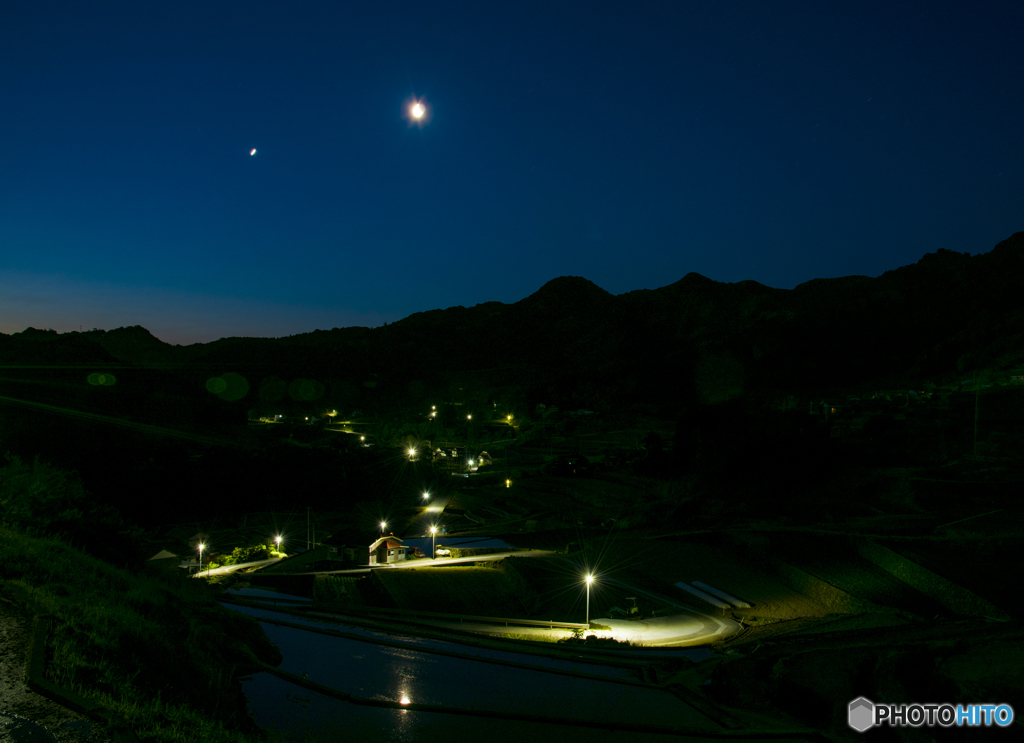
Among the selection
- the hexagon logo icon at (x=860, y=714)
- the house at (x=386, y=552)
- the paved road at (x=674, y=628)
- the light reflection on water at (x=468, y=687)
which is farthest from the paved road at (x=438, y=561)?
the hexagon logo icon at (x=860, y=714)

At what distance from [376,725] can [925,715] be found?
420 centimetres

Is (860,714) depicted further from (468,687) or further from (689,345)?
(689,345)

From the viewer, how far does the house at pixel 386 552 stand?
45.9ft

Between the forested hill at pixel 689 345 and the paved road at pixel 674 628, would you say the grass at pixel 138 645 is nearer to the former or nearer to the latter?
the paved road at pixel 674 628

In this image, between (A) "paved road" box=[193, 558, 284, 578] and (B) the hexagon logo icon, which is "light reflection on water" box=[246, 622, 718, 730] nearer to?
(B) the hexagon logo icon

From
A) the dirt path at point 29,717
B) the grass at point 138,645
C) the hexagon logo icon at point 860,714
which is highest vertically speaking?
the dirt path at point 29,717

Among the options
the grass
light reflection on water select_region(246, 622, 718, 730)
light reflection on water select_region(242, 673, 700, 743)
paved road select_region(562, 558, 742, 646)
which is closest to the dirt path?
the grass

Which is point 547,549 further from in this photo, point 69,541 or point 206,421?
point 206,421

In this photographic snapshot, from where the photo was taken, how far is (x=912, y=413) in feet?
60.7

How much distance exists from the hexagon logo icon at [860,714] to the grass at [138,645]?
14.9ft

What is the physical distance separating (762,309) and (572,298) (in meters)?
36.6

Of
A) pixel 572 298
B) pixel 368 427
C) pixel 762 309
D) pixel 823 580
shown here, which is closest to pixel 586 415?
pixel 762 309

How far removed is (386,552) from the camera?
14102 mm

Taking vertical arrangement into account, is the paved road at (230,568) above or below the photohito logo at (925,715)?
below
